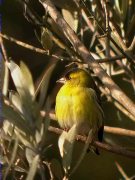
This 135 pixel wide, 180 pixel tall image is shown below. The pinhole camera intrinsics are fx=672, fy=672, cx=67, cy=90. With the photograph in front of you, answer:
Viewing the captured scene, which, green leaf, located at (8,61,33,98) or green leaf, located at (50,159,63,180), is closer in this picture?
green leaf, located at (8,61,33,98)

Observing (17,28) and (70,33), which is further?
(17,28)

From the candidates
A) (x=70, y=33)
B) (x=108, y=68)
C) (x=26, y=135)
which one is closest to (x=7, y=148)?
(x=26, y=135)

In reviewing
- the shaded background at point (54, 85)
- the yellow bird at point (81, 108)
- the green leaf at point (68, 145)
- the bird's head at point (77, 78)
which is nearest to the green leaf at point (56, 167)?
the green leaf at point (68, 145)

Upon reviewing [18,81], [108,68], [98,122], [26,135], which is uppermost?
[18,81]

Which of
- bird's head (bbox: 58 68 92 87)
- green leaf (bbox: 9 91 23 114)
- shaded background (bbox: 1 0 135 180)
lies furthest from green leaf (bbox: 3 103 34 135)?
shaded background (bbox: 1 0 135 180)

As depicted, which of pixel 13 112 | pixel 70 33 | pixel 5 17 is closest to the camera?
pixel 13 112

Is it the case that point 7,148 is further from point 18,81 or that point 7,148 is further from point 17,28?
point 17,28

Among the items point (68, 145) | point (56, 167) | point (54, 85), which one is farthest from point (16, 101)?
point (54, 85)

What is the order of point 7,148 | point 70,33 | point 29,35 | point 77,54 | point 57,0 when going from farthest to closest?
1. point 29,35
2. point 57,0
3. point 77,54
4. point 70,33
5. point 7,148

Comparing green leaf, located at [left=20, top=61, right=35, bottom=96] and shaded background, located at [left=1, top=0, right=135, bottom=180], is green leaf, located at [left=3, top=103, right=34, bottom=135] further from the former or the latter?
shaded background, located at [left=1, top=0, right=135, bottom=180]
